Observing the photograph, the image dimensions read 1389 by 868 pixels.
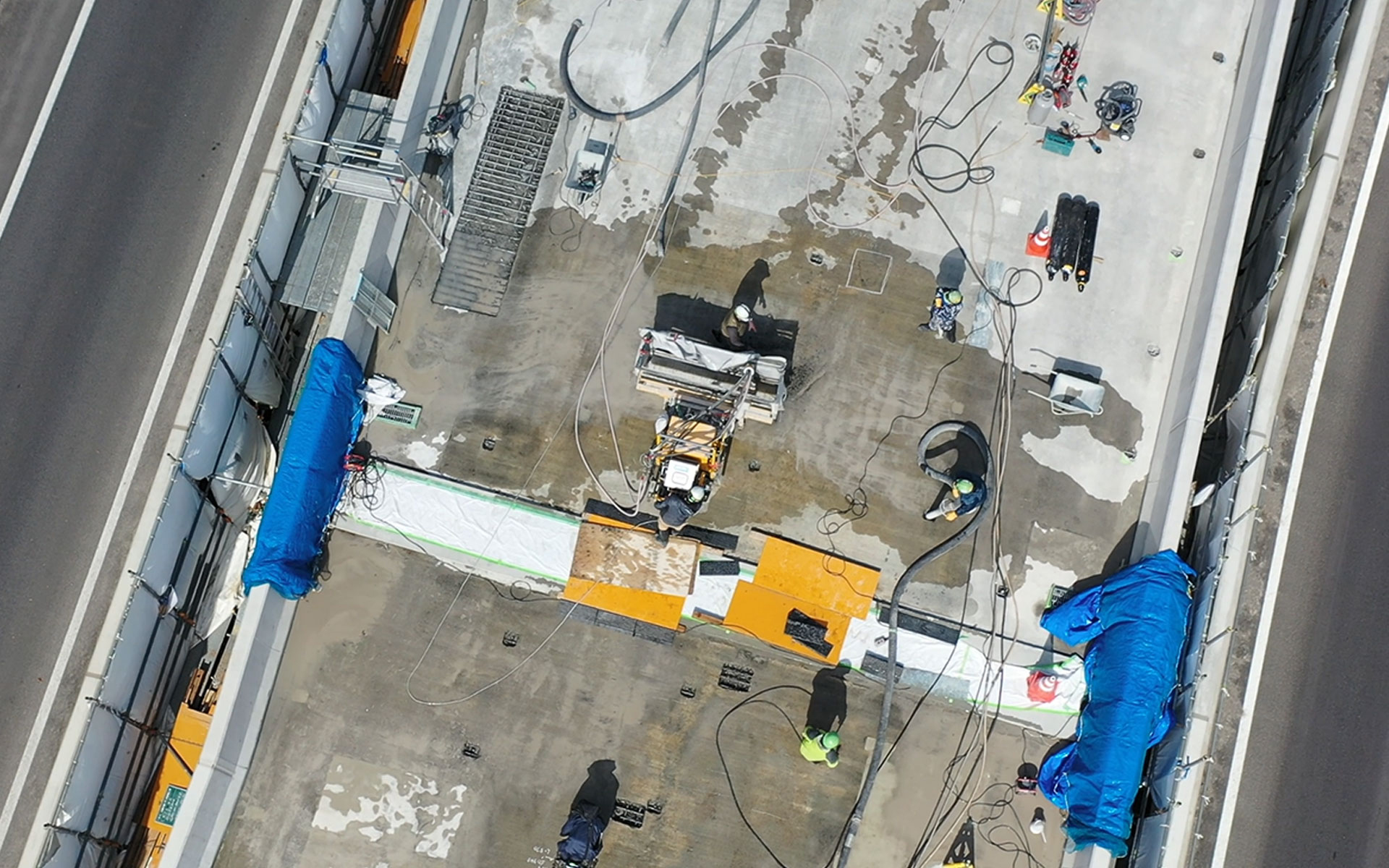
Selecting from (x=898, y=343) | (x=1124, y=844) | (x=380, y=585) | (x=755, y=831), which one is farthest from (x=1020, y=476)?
(x=380, y=585)

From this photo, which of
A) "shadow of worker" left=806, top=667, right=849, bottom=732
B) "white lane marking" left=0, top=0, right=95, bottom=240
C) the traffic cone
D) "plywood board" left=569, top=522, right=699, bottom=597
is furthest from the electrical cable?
"white lane marking" left=0, top=0, right=95, bottom=240

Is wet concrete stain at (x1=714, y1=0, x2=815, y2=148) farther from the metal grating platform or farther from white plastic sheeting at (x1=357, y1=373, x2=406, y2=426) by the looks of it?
white plastic sheeting at (x1=357, y1=373, x2=406, y2=426)

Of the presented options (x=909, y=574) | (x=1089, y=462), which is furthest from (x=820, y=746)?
(x=1089, y=462)

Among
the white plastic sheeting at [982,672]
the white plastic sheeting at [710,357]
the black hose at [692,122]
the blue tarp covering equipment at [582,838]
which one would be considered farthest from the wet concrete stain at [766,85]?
the blue tarp covering equipment at [582,838]

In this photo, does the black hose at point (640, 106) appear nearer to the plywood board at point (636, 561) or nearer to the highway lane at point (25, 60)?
the plywood board at point (636, 561)

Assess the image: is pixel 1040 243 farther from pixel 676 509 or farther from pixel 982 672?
pixel 676 509

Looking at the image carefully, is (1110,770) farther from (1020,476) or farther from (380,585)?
(380,585)
